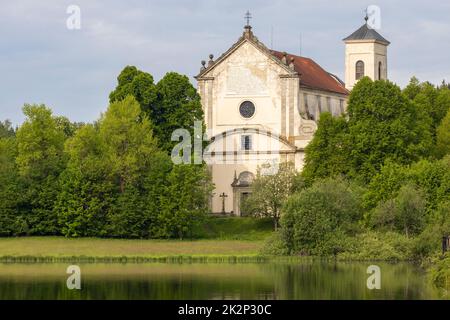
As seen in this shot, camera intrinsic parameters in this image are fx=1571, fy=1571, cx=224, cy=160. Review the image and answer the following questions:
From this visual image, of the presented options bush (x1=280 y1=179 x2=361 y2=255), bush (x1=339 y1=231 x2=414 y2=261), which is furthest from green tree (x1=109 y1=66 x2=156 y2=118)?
bush (x1=339 y1=231 x2=414 y2=261)

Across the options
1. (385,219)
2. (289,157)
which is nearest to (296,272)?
(385,219)

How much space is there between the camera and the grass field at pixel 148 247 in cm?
7406

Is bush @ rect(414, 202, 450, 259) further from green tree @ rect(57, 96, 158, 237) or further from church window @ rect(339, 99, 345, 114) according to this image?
church window @ rect(339, 99, 345, 114)

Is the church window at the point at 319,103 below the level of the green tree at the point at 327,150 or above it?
above

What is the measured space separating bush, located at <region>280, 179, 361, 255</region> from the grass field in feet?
7.57

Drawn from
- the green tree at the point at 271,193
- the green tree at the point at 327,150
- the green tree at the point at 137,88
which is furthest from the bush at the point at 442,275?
the green tree at the point at 137,88

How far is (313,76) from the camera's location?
322 feet

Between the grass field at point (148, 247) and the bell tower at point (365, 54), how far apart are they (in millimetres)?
15755

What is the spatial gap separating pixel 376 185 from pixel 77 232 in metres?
16.3

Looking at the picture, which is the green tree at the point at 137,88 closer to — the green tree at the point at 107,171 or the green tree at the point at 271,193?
the green tree at the point at 107,171

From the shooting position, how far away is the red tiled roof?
9512 centimetres

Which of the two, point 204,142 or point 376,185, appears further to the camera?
point 204,142
